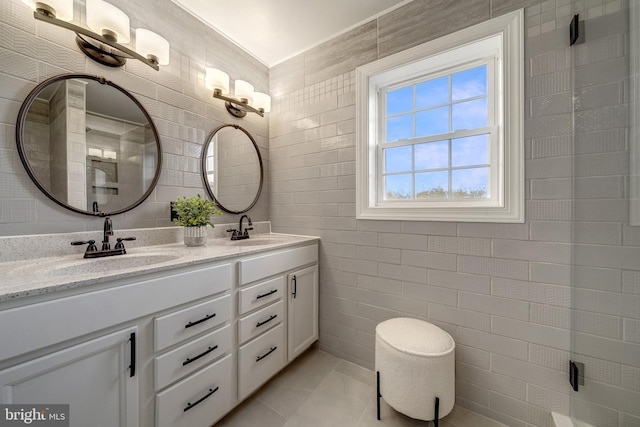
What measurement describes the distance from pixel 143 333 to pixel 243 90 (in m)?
1.84

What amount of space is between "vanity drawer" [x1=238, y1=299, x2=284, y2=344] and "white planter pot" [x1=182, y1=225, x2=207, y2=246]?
60 cm

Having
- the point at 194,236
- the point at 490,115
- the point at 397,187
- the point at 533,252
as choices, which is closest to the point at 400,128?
the point at 397,187

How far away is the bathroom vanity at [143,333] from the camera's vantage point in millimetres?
747

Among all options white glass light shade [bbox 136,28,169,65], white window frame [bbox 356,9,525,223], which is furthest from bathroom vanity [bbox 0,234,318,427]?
white glass light shade [bbox 136,28,169,65]

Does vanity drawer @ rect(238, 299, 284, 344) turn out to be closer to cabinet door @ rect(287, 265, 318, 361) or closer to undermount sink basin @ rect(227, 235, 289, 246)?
cabinet door @ rect(287, 265, 318, 361)

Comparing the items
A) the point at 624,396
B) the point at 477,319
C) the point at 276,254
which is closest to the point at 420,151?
the point at 477,319

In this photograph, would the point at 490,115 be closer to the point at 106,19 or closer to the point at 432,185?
the point at 432,185

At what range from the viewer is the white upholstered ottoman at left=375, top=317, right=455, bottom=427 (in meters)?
1.21

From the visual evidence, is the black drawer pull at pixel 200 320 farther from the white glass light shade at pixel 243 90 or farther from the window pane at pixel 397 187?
the white glass light shade at pixel 243 90

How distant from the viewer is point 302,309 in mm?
1846

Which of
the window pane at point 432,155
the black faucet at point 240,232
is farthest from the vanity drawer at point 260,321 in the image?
the window pane at point 432,155

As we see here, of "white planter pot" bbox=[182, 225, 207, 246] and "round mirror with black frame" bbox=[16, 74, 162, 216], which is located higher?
"round mirror with black frame" bbox=[16, 74, 162, 216]

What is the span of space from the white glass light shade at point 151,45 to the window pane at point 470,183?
6.62 feet

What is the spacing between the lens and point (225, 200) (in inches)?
78.9
